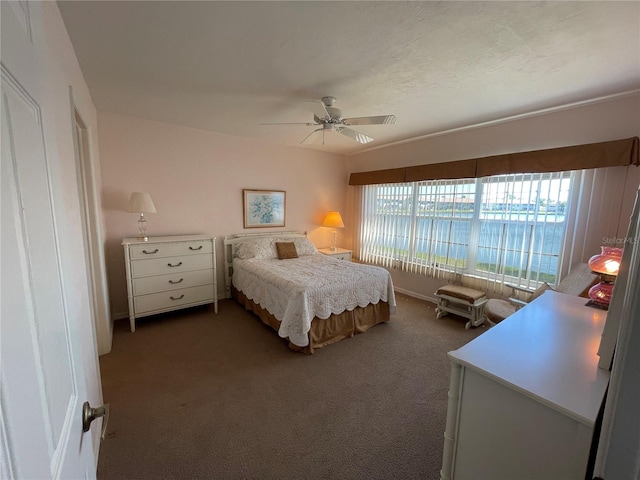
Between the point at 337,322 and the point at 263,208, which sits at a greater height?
the point at 263,208

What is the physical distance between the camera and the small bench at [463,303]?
10.5ft

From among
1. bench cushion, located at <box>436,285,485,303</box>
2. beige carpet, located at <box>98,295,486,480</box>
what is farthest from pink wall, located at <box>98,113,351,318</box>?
bench cushion, located at <box>436,285,485,303</box>

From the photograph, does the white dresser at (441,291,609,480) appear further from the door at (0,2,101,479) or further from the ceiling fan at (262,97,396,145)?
the ceiling fan at (262,97,396,145)

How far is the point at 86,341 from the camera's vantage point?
4.55ft

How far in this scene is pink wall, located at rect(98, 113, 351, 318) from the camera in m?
3.18

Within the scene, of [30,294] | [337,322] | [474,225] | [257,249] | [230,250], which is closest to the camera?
[30,294]

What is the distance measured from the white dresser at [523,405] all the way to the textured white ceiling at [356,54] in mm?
1719

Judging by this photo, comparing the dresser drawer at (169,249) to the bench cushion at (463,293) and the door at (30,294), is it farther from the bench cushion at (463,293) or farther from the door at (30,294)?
the bench cushion at (463,293)

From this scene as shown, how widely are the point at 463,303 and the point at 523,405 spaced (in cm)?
248

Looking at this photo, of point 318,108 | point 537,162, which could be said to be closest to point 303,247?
point 318,108

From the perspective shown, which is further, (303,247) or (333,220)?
(333,220)

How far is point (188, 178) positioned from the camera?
3.62 meters

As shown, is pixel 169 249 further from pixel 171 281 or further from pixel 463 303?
pixel 463 303

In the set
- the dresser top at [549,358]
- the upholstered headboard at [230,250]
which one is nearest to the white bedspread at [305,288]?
the upholstered headboard at [230,250]
